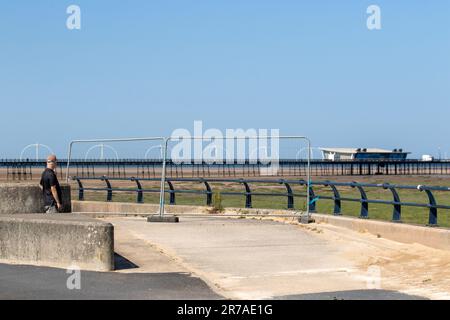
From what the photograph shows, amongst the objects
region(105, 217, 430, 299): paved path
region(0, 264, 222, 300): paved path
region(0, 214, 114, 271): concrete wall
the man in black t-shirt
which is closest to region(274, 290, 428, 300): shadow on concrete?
region(105, 217, 430, 299): paved path

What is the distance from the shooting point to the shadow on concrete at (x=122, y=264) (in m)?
13.9

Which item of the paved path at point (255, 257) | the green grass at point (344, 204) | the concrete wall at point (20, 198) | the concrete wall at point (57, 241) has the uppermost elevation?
the concrete wall at point (20, 198)

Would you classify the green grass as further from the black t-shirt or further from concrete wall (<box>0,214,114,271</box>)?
concrete wall (<box>0,214,114,271</box>)

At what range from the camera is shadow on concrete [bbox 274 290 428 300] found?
11039mm

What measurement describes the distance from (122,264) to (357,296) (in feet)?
14.4

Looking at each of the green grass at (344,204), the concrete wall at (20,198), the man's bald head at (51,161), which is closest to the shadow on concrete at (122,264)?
the man's bald head at (51,161)

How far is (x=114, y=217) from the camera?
75.2 feet

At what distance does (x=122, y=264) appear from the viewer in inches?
560

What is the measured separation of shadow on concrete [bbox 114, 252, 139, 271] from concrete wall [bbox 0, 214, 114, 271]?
1.31 feet
